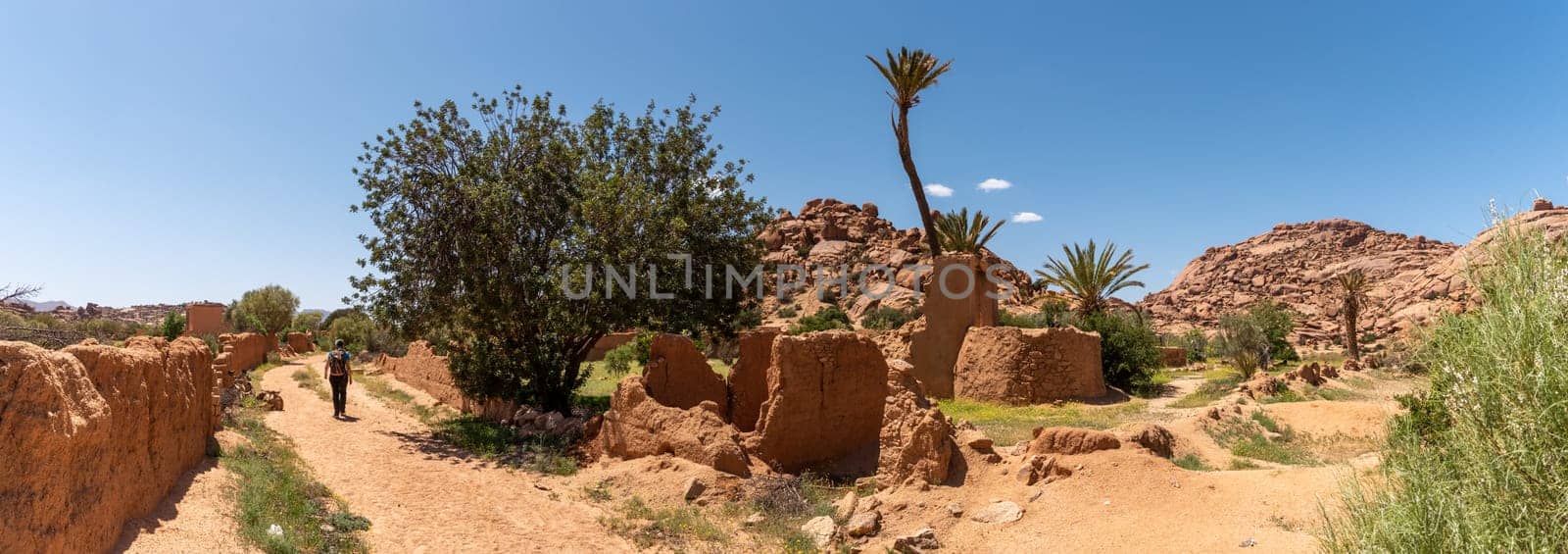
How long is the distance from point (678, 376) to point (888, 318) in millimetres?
30860

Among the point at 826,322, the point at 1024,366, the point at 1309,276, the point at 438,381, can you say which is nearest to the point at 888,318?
the point at 826,322

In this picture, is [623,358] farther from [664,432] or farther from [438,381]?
[664,432]

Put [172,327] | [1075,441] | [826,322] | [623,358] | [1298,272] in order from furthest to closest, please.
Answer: [1298,272]
[826,322]
[172,327]
[623,358]
[1075,441]

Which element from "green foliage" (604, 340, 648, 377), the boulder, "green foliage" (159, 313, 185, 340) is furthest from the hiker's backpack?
"green foliage" (159, 313, 185, 340)

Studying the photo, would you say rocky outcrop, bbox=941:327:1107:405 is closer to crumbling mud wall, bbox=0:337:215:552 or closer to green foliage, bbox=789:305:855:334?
crumbling mud wall, bbox=0:337:215:552

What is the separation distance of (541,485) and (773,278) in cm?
920

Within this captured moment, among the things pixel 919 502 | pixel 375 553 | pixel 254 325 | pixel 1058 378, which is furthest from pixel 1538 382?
pixel 254 325

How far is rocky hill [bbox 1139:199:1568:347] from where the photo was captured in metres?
54.2

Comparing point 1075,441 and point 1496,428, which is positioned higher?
point 1496,428

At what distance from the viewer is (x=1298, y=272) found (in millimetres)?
74688

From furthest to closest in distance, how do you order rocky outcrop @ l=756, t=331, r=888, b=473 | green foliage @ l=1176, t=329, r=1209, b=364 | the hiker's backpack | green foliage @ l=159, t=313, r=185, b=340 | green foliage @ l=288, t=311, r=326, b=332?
green foliage @ l=288, t=311, r=326, b=332 < green foliage @ l=1176, t=329, r=1209, b=364 < green foliage @ l=159, t=313, r=185, b=340 < the hiker's backpack < rocky outcrop @ l=756, t=331, r=888, b=473

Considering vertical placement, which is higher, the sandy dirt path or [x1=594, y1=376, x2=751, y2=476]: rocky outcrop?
[x1=594, y1=376, x2=751, y2=476]: rocky outcrop

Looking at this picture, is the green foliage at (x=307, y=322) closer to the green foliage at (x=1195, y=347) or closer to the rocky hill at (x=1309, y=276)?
the green foliage at (x=1195, y=347)

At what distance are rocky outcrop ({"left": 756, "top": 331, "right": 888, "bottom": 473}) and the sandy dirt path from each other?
262cm
